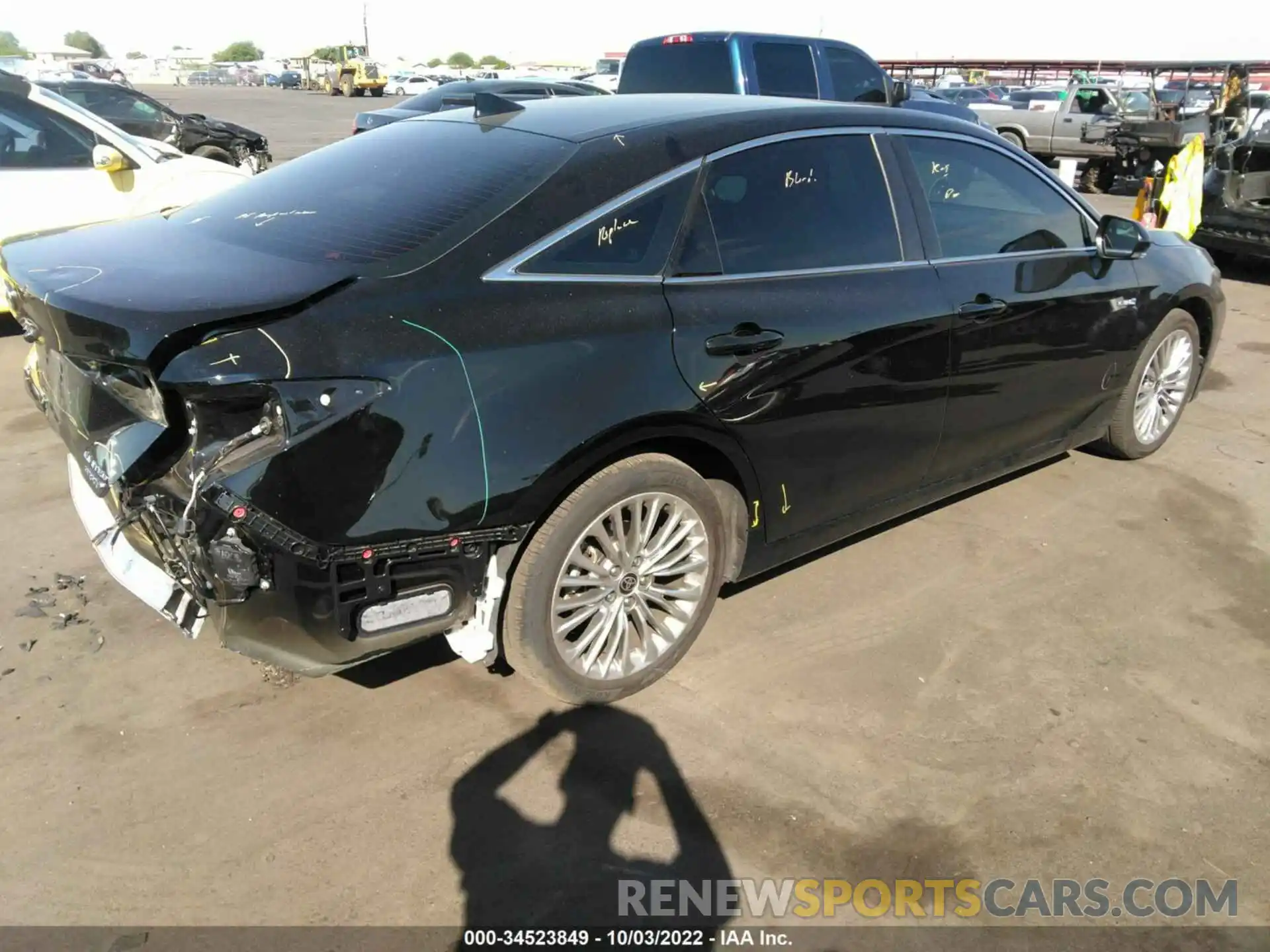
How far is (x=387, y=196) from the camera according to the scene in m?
2.98

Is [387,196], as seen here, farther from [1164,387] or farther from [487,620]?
[1164,387]

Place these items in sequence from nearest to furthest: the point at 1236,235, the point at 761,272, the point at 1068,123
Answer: the point at 761,272 → the point at 1236,235 → the point at 1068,123

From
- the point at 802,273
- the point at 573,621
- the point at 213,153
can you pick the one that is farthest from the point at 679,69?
the point at 213,153

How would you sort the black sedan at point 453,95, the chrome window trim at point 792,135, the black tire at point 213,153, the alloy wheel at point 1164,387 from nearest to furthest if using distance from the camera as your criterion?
the chrome window trim at point 792,135 → the alloy wheel at point 1164,387 → the black sedan at point 453,95 → the black tire at point 213,153

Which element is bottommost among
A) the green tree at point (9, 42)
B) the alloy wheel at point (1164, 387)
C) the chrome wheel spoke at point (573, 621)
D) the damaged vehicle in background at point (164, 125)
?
the chrome wheel spoke at point (573, 621)

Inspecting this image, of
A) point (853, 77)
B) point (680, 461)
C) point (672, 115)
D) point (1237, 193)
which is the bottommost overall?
point (680, 461)

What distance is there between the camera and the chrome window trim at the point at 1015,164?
372 cm

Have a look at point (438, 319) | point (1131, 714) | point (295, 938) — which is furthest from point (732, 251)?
point (295, 938)

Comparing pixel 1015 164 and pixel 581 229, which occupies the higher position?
pixel 1015 164

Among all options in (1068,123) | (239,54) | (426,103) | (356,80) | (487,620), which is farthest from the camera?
(239,54)

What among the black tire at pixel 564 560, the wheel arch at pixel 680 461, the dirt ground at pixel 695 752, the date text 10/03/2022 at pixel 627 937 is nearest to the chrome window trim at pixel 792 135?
the wheel arch at pixel 680 461

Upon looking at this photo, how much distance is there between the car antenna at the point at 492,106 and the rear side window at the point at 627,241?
821 mm

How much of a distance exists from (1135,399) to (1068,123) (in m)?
15.6

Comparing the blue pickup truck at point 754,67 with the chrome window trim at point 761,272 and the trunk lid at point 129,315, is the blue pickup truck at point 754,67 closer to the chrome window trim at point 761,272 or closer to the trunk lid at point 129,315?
the chrome window trim at point 761,272
